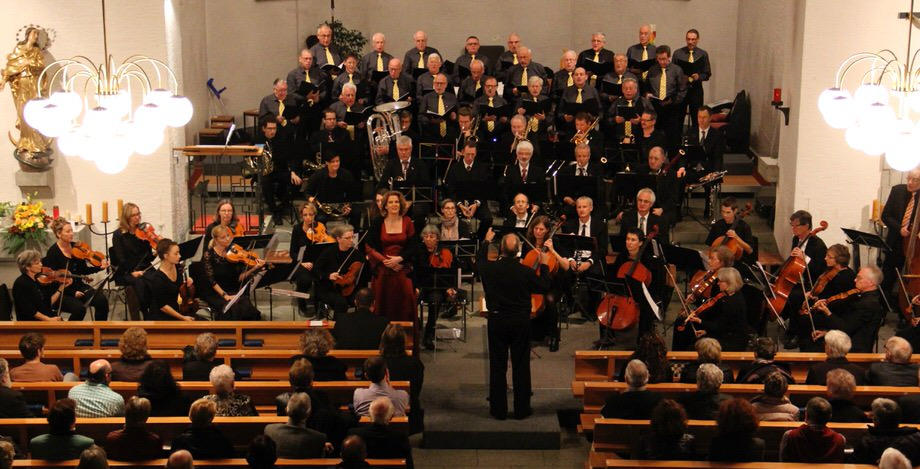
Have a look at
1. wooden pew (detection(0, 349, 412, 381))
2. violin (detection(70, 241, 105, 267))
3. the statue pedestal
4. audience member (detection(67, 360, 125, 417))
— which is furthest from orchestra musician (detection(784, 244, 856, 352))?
the statue pedestal

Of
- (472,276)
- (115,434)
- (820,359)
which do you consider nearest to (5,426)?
(115,434)

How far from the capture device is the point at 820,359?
8.48 metres

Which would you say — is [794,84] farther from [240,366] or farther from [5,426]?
[5,426]

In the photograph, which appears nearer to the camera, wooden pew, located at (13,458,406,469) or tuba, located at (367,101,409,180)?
wooden pew, located at (13,458,406,469)

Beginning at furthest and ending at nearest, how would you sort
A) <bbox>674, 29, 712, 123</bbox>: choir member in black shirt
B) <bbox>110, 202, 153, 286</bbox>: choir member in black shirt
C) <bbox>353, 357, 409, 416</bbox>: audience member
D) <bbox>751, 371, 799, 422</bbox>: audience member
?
<bbox>674, 29, 712, 123</bbox>: choir member in black shirt < <bbox>110, 202, 153, 286</bbox>: choir member in black shirt < <bbox>353, 357, 409, 416</bbox>: audience member < <bbox>751, 371, 799, 422</bbox>: audience member

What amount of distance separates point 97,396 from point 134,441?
844 mm

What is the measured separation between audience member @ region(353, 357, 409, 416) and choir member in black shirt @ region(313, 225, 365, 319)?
9.48 feet

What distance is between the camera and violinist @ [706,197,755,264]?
1045cm

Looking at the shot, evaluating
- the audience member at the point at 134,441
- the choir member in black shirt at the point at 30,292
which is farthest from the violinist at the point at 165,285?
the audience member at the point at 134,441

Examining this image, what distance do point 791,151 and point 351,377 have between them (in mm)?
5747

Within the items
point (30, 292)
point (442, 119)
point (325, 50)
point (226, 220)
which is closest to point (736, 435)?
point (226, 220)

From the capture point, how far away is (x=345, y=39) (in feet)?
50.9

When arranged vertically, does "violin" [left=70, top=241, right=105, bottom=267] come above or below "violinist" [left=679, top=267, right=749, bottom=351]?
above

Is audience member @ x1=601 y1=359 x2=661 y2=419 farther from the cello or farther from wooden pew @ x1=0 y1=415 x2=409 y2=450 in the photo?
the cello
